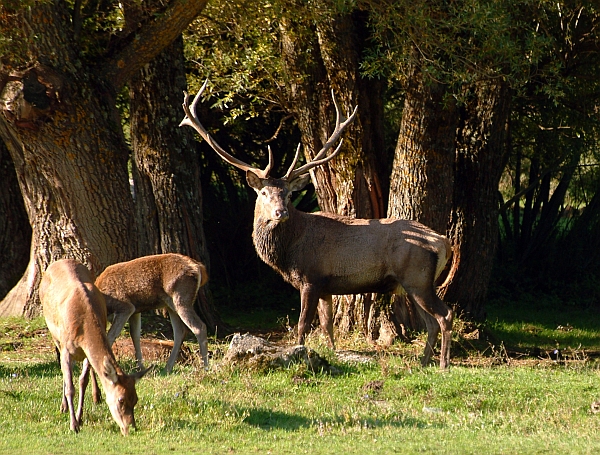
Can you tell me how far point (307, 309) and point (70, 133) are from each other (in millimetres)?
3754

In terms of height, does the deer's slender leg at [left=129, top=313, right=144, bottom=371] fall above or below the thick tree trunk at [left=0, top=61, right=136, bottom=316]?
below

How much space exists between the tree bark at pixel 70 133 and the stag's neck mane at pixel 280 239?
6.01 ft

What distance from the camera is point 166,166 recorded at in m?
14.5

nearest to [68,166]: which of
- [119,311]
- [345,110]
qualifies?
[119,311]

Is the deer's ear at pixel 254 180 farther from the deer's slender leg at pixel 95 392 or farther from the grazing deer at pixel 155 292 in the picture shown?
the deer's slender leg at pixel 95 392

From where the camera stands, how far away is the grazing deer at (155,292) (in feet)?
35.8

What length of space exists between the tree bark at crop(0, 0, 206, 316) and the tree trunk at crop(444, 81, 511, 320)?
16.8 feet

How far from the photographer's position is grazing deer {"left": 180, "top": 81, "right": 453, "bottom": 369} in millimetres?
12070

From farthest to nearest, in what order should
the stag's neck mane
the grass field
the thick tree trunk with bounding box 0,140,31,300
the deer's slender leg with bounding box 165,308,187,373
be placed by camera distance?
the thick tree trunk with bounding box 0,140,31,300, the stag's neck mane, the deer's slender leg with bounding box 165,308,187,373, the grass field

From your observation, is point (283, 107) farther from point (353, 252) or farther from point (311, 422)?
point (311, 422)

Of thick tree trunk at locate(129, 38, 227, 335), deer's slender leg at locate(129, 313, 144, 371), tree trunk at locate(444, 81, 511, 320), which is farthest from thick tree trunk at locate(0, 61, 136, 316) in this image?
tree trunk at locate(444, 81, 511, 320)

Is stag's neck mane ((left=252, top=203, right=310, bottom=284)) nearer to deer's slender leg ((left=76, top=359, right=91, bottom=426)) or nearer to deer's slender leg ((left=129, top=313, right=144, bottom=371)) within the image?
deer's slender leg ((left=129, top=313, right=144, bottom=371))

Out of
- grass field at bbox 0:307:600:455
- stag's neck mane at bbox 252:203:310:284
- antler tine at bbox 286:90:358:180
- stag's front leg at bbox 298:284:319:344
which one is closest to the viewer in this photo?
grass field at bbox 0:307:600:455

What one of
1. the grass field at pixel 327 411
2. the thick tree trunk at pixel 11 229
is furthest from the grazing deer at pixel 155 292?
the thick tree trunk at pixel 11 229
